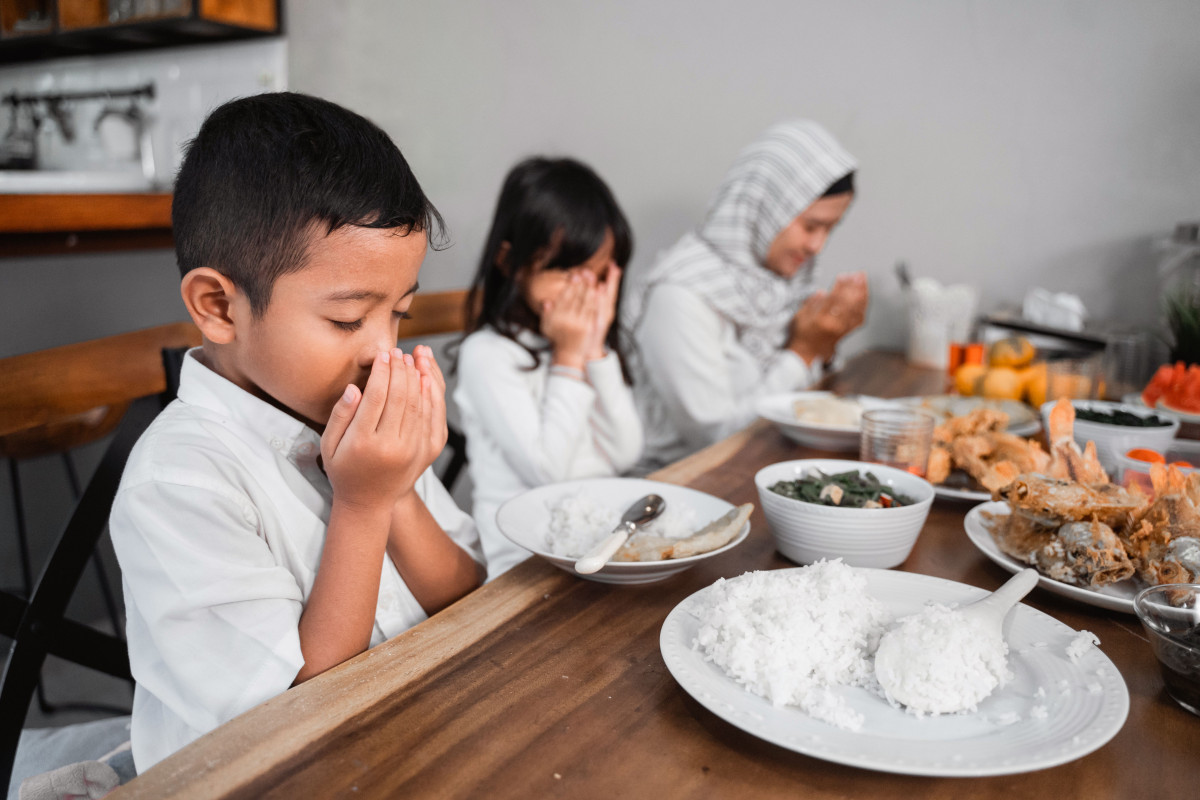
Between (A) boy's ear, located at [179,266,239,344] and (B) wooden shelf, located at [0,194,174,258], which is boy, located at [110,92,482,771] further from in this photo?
(B) wooden shelf, located at [0,194,174,258]

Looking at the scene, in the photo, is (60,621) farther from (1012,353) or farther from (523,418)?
(1012,353)

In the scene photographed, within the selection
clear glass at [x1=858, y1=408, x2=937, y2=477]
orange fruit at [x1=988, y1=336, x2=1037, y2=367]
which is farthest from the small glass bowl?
orange fruit at [x1=988, y1=336, x2=1037, y2=367]

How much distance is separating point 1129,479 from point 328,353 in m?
0.92

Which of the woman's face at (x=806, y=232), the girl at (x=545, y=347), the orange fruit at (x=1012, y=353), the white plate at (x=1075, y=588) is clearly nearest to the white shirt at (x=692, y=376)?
the woman's face at (x=806, y=232)

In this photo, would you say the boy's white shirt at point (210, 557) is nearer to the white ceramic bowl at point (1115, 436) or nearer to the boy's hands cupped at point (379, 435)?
the boy's hands cupped at point (379, 435)

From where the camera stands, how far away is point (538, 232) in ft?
5.16

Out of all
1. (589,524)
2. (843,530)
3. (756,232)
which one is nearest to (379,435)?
(589,524)

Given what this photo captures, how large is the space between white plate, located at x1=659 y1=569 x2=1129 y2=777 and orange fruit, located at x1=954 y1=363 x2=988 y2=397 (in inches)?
43.8

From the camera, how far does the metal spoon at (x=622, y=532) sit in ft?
2.30

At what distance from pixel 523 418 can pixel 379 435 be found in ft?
2.40

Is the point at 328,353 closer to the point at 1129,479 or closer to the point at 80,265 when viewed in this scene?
the point at 1129,479

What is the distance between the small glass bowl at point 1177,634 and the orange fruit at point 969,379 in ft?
3.63

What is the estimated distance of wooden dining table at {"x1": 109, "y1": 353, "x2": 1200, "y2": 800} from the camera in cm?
49

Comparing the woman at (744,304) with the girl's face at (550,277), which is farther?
the woman at (744,304)
